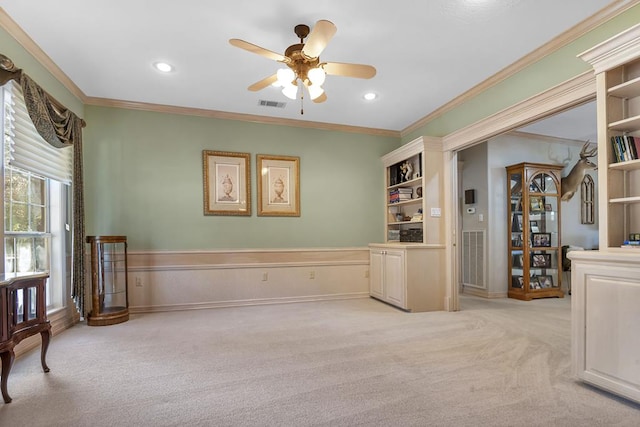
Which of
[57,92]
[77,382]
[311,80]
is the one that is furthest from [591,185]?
[57,92]

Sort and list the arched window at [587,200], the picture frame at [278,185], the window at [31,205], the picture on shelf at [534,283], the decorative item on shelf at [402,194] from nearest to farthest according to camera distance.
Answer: the window at [31,205]
the picture frame at [278,185]
the decorative item on shelf at [402,194]
the picture on shelf at [534,283]
the arched window at [587,200]

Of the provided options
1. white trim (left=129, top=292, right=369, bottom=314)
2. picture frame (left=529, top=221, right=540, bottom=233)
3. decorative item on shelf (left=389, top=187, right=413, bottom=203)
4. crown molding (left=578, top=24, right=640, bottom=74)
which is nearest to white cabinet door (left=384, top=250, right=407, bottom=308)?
white trim (left=129, top=292, right=369, bottom=314)

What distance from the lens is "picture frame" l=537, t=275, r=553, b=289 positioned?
17.2ft

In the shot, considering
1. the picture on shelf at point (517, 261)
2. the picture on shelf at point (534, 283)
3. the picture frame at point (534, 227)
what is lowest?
the picture on shelf at point (534, 283)

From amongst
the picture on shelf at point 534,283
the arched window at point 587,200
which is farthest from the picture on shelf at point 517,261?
the arched window at point 587,200

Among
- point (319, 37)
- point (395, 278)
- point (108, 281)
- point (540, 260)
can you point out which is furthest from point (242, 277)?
point (540, 260)

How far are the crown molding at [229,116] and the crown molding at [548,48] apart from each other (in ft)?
3.87

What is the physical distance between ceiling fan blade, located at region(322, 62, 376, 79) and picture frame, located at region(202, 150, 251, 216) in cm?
239

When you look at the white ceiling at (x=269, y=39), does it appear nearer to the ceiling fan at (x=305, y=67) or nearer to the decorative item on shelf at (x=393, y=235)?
the ceiling fan at (x=305, y=67)

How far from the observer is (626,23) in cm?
241

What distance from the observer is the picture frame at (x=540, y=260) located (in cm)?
529

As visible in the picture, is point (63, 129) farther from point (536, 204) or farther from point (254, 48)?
point (536, 204)

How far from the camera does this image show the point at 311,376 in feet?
7.74

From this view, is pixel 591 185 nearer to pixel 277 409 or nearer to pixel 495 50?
pixel 495 50
